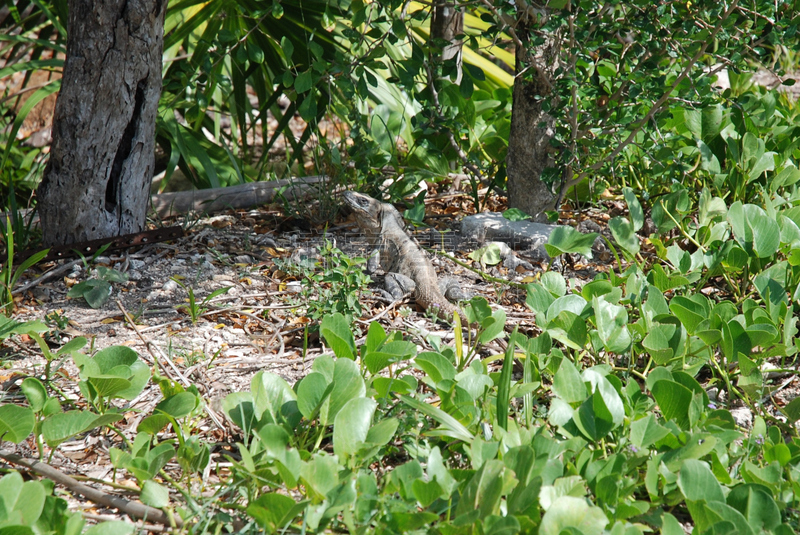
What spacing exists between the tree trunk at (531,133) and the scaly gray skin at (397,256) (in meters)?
0.60

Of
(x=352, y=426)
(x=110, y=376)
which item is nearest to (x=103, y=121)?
(x=110, y=376)

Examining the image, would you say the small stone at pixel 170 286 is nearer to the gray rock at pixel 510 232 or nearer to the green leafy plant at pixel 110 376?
the green leafy plant at pixel 110 376

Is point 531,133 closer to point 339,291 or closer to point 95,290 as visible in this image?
point 339,291

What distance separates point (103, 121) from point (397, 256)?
141 cm

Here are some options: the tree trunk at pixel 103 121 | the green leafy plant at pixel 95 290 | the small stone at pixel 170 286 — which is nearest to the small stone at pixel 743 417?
the small stone at pixel 170 286

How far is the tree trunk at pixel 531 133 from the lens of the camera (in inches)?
110

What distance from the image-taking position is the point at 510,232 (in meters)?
3.01

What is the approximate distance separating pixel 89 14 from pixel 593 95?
2.15 meters

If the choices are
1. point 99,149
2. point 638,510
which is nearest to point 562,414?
point 638,510

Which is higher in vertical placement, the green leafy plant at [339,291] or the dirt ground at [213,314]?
the green leafy plant at [339,291]

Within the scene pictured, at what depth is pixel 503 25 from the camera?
260 centimetres

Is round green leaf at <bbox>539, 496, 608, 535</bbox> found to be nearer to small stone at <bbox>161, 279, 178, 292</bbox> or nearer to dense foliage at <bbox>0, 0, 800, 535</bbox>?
dense foliage at <bbox>0, 0, 800, 535</bbox>

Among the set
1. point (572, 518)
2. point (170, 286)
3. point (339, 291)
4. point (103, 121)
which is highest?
point (103, 121)

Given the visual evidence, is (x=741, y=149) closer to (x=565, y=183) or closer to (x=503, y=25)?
(x=565, y=183)
